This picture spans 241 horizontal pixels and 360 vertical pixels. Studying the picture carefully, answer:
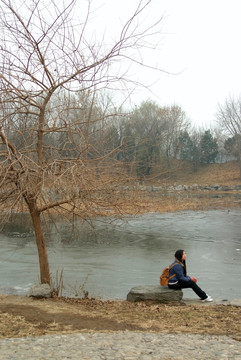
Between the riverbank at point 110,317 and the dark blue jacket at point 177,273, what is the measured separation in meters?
0.49

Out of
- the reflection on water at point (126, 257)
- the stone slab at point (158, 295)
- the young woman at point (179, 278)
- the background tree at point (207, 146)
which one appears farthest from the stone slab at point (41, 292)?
the background tree at point (207, 146)

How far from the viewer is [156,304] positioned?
28.5ft

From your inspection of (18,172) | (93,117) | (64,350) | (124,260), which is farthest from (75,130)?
(124,260)

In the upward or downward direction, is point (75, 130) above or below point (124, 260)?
above

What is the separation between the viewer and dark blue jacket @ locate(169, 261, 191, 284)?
8977 millimetres

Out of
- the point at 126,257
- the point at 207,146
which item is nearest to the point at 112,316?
the point at 126,257

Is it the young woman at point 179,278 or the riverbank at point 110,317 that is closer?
the riverbank at point 110,317

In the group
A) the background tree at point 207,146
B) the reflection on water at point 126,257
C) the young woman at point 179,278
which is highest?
the background tree at point 207,146

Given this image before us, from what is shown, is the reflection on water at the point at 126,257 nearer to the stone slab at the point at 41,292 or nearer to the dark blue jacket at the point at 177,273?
the stone slab at the point at 41,292

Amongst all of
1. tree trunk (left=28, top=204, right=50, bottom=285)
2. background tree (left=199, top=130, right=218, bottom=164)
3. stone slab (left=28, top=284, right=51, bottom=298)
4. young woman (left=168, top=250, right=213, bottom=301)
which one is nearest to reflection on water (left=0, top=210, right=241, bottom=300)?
tree trunk (left=28, top=204, right=50, bottom=285)

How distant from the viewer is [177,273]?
9047 millimetres

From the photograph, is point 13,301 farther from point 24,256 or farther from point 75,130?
point 24,256

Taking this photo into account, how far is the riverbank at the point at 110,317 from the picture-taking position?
6.30m

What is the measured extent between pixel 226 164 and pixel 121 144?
202 ft
